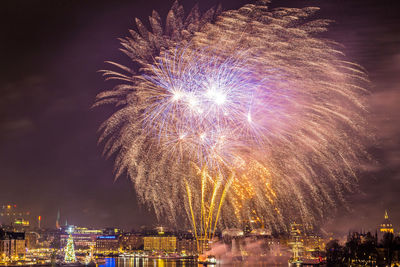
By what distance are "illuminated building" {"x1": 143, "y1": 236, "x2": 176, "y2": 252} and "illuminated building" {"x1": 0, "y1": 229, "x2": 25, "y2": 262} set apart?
5119cm

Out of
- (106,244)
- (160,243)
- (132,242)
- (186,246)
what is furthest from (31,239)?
(186,246)

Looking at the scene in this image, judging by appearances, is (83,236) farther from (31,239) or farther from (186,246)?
(186,246)

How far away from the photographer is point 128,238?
150 m

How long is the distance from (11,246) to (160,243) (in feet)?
194

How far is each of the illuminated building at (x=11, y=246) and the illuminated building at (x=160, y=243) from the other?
51.2m

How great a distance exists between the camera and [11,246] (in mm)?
79938

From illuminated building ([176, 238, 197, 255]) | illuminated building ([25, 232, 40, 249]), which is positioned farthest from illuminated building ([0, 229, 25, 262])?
illuminated building ([176, 238, 197, 255])

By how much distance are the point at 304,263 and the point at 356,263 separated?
2455 cm

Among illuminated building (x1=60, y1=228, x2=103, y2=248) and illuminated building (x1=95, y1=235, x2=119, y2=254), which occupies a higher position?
illuminated building (x1=60, y1=228, x2=103, y2=248)

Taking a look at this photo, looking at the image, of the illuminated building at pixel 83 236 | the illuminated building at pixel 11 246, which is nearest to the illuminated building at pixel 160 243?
the illuminated building at pixel 83 236

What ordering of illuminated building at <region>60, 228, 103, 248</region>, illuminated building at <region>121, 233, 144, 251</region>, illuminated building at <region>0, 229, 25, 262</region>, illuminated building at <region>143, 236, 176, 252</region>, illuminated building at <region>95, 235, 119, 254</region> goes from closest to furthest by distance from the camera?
illuminated building at <region>0, 229, 25, 262</region>, illuminated building at <region>143, 236, 176, 252</region>, illuminated building at <region>121, 233, 144, 251</region>, illuminated building at <region>95, 235, 119, 254</region>, illuminated building at <region>60, 228, 103, 248</region>

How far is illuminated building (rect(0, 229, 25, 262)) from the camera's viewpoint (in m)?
76.0

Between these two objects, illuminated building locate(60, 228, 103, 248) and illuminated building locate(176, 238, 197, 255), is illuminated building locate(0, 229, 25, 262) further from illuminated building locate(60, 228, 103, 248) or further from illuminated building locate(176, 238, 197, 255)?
illuminated building locate(60, 228, 103, 248)

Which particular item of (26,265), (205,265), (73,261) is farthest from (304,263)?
(26,265)
